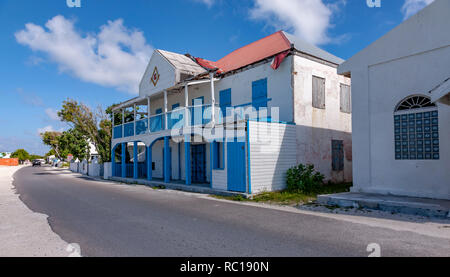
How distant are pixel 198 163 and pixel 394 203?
11.6 metres

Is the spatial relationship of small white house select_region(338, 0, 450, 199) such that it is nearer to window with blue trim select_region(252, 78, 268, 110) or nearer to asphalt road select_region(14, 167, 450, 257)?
asphalt road select_region(14, 167, 450, 257)

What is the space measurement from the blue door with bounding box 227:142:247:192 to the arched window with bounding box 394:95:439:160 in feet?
17.4

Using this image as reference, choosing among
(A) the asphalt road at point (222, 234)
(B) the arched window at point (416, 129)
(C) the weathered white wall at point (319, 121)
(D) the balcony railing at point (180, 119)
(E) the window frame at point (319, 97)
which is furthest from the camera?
(D) the balcony railing at point (180, 119)

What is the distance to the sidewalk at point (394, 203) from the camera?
7.84 metres

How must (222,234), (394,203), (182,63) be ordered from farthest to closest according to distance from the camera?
(182,63) < (394,203) < (222,234)

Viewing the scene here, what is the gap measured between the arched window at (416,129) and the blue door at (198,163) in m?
10.3

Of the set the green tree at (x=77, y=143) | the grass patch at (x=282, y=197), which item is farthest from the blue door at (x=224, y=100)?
the green tree at (x=77, y=143)

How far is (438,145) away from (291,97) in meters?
5.82

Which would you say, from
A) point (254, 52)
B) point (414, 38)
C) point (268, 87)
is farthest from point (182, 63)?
point (414, 38)

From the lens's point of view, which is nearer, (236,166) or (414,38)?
(414,38)

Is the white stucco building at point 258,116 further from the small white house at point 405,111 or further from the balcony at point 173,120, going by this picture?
the small white house at point 405,111

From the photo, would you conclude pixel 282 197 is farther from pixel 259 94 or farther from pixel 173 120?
pixel 173 120

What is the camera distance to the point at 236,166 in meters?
12.7

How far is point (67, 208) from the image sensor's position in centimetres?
1001
